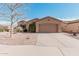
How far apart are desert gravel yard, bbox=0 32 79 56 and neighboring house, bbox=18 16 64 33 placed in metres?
0.19

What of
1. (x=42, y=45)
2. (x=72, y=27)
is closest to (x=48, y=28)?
(x=42, y=45)

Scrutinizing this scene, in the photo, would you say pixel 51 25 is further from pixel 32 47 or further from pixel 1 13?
pixel 1 13

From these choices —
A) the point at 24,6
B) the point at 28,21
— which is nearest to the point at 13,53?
the point at 28,21

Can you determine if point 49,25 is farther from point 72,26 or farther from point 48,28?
point 72,26

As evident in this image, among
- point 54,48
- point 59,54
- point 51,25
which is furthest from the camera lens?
point 51,25

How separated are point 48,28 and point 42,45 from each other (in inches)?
32.3

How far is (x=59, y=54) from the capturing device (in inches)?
243

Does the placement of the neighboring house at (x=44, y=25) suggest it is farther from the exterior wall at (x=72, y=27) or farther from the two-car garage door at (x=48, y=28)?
the exterior wall at (x=72, y=27)

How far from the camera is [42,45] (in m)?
6.75

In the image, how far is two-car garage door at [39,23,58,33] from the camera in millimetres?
7082

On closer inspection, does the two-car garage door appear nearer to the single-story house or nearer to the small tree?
the small tree

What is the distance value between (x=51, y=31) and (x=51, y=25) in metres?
0.27

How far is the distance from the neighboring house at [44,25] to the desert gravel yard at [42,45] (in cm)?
19

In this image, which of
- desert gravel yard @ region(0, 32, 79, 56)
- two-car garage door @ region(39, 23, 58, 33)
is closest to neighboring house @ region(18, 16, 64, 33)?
two-car garage door @ region(39, 23, 58, 33)
